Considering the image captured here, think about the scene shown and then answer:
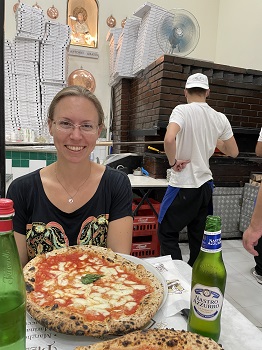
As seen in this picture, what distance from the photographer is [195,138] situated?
2.62 metres

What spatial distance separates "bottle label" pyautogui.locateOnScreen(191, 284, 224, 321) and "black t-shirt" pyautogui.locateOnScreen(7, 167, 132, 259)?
69cm

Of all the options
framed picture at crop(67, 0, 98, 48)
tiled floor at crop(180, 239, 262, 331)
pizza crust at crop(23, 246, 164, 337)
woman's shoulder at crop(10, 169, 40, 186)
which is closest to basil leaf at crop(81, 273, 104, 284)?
pizza crust at crop(23, 246, 164, 337)

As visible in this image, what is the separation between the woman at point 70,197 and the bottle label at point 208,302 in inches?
26.2

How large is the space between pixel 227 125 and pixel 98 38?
464 cm

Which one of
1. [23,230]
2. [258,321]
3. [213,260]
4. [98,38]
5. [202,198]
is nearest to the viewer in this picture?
[213,260]

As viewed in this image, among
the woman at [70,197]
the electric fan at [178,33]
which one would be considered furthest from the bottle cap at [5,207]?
the electric fan at [178,33]

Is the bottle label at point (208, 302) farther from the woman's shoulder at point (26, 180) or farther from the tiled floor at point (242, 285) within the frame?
the tiled floor at point (242, 285)

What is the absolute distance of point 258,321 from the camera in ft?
7.68

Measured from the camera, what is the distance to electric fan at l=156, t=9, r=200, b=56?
167 inches

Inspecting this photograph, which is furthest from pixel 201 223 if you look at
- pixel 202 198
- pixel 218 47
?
pixel 218 47

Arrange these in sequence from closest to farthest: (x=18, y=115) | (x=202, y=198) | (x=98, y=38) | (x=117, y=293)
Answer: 1. (x=117, y=293)
2. (x=202, y=198)
3. (x=18, y=115)
4. (x=98, y=38)

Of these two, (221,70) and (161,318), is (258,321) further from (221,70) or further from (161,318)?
(221,70)

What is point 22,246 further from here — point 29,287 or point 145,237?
point 145,237

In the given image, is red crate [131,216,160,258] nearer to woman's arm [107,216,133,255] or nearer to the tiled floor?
the tiled floor
